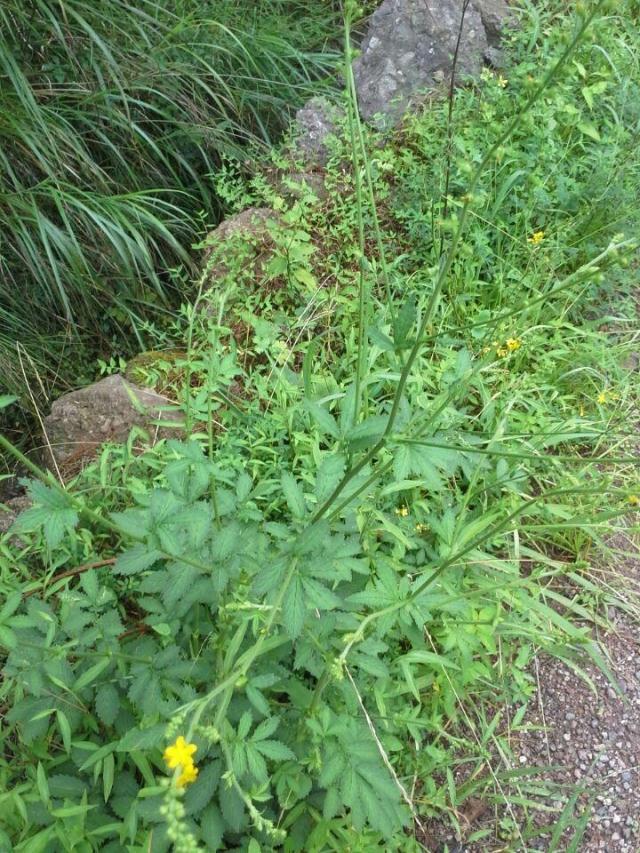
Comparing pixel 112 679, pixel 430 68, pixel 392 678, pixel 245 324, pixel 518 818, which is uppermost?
pixel 430 68

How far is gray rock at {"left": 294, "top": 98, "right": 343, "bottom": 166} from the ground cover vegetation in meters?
0.13

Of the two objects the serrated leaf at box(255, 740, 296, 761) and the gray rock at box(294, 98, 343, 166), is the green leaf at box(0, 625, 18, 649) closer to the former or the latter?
the serrated leaf at box(255, 740, 296, 761)

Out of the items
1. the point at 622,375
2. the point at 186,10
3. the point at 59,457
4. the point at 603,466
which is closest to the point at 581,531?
the point at 603,466

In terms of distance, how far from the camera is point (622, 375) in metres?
2.54

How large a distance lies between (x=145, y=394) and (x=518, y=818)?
5.46 feet

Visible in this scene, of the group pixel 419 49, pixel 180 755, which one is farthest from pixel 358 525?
pixel 419 49

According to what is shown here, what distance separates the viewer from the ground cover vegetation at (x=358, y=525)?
1.36 m

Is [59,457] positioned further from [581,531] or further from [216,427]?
[581,531]

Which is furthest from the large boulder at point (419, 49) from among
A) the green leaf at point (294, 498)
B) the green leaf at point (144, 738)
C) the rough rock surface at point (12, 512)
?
the green leaf at point (144, 738)

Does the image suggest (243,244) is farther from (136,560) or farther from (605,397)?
(136,560)

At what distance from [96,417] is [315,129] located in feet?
5.89

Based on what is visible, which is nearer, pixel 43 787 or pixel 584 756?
pixel 43 787

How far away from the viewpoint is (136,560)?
1400 millimetres

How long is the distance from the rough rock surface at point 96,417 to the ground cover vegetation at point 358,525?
0.33 ft
